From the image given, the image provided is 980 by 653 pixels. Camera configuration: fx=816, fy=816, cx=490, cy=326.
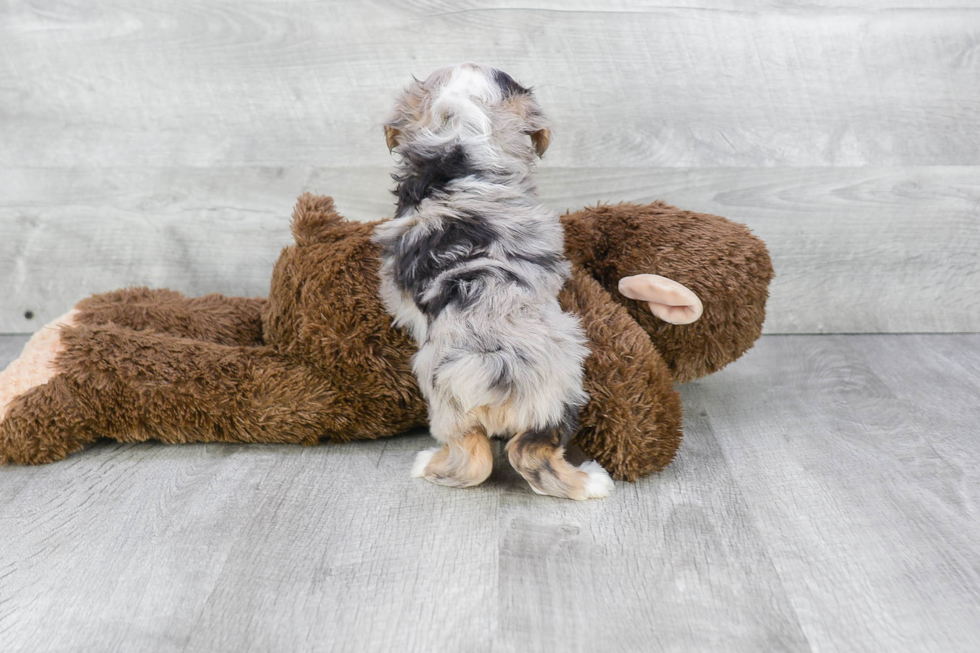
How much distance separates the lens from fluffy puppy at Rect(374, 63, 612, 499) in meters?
1.23

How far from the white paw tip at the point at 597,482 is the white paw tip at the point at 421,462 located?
0.83 ft

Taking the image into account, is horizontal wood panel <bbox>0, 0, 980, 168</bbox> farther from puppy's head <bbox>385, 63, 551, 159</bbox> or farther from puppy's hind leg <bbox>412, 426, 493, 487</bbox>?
puppy's hind leg <bbox>412, 426, 493, 487</bbox>

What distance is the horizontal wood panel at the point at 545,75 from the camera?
1.91 m

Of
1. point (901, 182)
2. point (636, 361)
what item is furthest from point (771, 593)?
point (901, 182)

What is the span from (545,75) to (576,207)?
320 mm

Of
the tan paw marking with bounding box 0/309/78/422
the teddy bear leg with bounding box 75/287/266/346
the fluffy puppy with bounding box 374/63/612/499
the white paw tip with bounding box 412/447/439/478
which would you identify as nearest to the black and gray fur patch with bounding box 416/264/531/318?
the fluffy puppy with bounding box 374/63/612/499

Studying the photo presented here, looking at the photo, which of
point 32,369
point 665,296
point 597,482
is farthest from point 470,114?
point 32,369

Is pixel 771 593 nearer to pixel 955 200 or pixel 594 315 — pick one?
pixel 594 315

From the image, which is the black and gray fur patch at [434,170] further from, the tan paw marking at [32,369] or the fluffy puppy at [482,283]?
the tan paw marking at [32,369]

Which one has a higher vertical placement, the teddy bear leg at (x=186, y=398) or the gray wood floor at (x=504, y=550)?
the teddy bear leg at (x=186, y=398)

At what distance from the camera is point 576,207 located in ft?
6.56

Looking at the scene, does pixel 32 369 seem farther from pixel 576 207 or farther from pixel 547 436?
pixel 576 207

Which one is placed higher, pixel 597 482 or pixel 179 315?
pixel 179 315

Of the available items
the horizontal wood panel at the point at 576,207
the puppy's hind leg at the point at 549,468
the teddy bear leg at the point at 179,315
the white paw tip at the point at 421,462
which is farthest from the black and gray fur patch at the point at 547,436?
the horizontal wood panel at the point at 576,207
